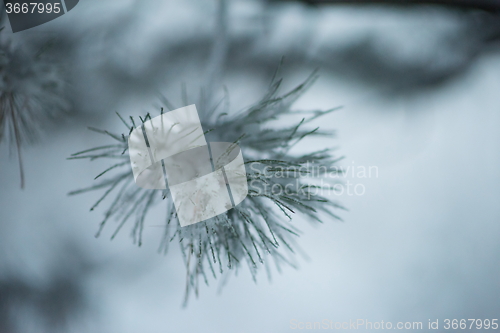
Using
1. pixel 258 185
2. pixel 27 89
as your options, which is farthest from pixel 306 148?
pixel 27 89

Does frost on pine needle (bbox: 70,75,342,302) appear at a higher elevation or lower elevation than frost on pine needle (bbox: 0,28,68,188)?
lower

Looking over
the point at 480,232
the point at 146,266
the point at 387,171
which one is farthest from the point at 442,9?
the point at 146,266

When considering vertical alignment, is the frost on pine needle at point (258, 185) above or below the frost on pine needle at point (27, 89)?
below

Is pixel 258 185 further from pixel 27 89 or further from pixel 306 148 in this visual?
pixel 27 89

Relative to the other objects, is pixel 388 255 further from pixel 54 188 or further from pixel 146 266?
pixel 54 188
